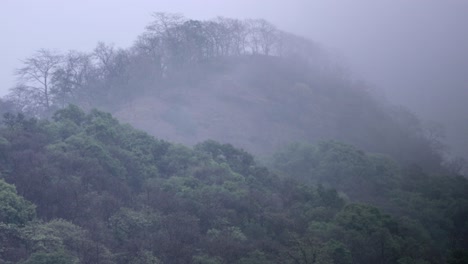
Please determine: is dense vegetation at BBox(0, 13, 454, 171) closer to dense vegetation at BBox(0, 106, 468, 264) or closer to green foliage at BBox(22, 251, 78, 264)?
dense vegetation at BBox(0, 106, 468, 264)

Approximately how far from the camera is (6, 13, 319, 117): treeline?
154 ft

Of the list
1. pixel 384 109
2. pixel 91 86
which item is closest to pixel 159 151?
pixel 91 86

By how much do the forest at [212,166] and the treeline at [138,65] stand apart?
147 mm

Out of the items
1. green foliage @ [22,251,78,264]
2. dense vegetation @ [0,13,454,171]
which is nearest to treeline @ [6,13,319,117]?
dense vegetation @ [0,13,454,171]

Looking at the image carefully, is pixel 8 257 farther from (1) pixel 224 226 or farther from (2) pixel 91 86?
(2) pixel 91 86

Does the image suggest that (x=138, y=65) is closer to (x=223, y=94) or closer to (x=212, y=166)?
(x=223, y=94)

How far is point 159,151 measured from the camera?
1395 inches

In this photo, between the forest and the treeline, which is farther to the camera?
the treeline

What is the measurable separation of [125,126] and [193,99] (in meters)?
20.3

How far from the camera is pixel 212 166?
1336 inches

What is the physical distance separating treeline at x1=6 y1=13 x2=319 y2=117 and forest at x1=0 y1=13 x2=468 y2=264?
15cm

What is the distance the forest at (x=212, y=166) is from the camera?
23188 mm

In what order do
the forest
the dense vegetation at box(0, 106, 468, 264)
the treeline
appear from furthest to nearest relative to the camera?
the treeline
the forest
the dense vegetation at box(0, 106, 468, 264)

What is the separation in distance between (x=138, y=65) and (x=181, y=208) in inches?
1178
